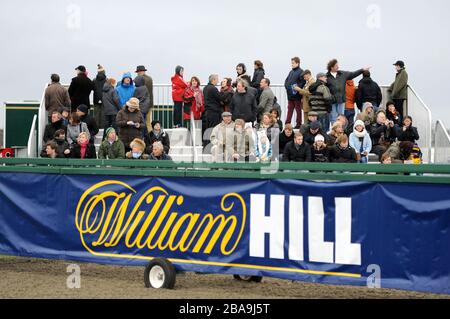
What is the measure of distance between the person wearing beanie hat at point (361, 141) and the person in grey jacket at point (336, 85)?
6.70 feet

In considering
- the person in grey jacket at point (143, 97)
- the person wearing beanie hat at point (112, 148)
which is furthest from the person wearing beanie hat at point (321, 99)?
the person wearing beanie hat at point (112, 148)

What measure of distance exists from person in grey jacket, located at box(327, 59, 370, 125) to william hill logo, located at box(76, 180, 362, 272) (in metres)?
7.30

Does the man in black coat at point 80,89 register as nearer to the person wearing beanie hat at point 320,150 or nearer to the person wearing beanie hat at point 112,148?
the person wearing beanie hat at point 112,148

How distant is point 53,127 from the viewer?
1894 centimetres

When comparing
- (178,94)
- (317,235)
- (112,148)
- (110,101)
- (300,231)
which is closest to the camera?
(317,235)

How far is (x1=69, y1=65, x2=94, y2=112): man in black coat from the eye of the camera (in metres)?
20.6

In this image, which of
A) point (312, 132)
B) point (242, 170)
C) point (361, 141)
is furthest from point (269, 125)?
point (242, 170)

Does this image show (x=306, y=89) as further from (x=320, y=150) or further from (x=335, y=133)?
(x=320, y=150)

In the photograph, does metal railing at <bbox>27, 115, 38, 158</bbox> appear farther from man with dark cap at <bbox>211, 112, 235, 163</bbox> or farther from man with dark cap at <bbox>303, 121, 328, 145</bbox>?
man with dark cap at <bbox>303, 121, 328, 145</bbox>

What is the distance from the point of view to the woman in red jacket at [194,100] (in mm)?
20172

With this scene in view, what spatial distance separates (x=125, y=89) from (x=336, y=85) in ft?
14.7

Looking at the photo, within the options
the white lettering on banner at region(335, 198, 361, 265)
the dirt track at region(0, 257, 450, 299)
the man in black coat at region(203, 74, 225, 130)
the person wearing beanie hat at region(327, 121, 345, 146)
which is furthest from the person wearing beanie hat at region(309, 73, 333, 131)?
the white lettering on banner at region(335, 198, 361, 265)

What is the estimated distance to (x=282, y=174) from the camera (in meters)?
11.3
